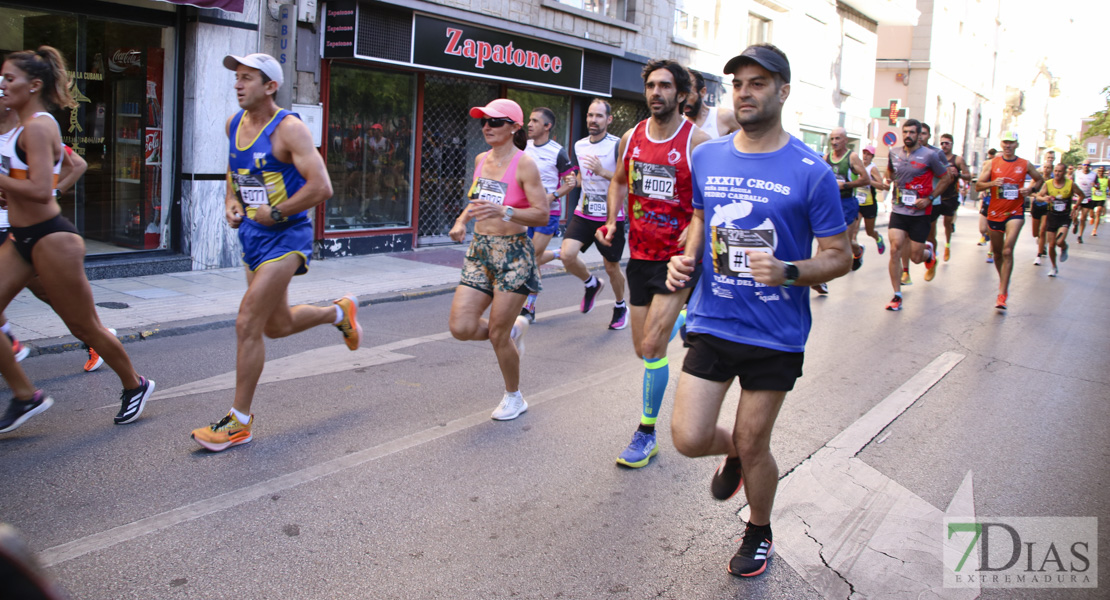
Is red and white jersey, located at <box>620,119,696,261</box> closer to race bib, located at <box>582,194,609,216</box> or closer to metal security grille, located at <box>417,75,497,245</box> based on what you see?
race bib, located at <box>582,194,609,216</box>

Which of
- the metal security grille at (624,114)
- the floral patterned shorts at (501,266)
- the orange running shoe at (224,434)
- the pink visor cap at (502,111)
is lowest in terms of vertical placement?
the orange running shoe at (224,434)

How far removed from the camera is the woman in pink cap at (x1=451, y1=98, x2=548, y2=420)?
16.6ft

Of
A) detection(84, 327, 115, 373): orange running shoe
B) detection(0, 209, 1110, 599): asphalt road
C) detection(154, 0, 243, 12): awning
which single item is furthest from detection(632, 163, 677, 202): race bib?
detection(154, 0, 243, 12): awning

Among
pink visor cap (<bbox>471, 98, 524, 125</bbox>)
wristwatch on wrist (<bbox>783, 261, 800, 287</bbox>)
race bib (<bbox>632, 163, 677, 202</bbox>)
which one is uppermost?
pink visor cap (<bbox>471, 98, 524, 125</bbox>)

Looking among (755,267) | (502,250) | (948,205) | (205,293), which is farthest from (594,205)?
(948,205)

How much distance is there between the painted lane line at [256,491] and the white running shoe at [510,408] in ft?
0.21

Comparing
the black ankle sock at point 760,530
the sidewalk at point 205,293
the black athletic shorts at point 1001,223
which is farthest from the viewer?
the black athletic shorts at point 1001,223

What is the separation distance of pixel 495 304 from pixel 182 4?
683 cm

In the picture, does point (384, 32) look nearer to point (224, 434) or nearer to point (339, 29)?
point (339, 29)

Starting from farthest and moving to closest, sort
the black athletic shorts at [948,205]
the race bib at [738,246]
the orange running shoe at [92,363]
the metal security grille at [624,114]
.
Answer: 1. the metal security grille at [624,114]
2. the black athletic shorts at [948,205]
3. the orange running shoe at [92,363]
4. the race bib at [738,246]

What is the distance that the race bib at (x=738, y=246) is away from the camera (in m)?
3.21

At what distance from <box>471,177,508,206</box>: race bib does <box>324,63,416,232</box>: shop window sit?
287 inches

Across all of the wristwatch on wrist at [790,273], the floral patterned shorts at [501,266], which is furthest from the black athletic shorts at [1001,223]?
the wristwatch on wrist at [790,273]
